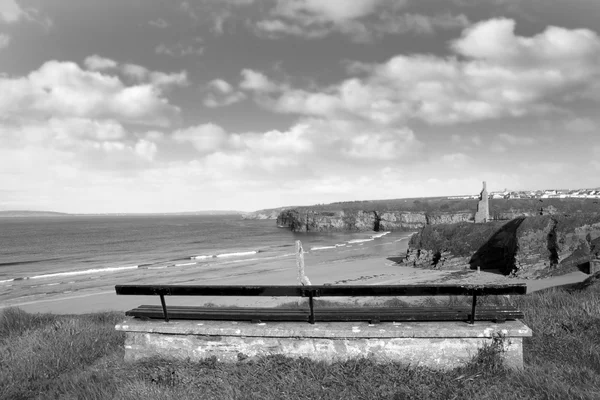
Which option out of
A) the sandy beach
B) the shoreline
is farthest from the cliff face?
the shoreline

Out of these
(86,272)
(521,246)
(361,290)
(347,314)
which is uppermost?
(361,290)

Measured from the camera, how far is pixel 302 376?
4.04 m

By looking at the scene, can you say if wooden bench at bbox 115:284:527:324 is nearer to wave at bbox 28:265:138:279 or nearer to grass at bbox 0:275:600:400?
grass at bbox 0:275:600:400

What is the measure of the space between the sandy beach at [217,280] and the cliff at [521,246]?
3.79 ft

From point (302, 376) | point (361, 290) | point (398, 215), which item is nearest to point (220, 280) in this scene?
point (361, 290)

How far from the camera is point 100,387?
4023 millimetres

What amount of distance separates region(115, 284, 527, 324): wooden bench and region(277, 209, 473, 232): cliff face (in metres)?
86.3

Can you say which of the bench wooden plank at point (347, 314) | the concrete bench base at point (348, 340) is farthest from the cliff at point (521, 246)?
the concrete bench base at point (348, 340)

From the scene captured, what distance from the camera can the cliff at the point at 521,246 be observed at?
20.8 metres

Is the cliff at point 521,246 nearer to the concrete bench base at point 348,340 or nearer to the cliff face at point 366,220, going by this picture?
the concrete bench base at point 348,340

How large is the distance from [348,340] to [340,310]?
21.8 inches

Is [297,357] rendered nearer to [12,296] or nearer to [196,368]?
[196,368]

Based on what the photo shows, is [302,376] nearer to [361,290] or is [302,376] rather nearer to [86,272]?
[361,290]

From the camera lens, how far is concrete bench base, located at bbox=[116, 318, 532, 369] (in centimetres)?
439
